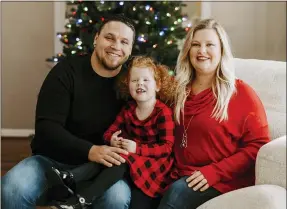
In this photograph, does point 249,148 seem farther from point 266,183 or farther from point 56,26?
point 56,26

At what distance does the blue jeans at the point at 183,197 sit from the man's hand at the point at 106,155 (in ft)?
0.77

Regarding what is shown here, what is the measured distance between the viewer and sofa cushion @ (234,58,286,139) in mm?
2018

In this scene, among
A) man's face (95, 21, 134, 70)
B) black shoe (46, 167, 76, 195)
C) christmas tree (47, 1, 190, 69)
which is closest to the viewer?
black shoe (46, 167, 76, 195)

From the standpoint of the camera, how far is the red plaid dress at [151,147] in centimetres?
188

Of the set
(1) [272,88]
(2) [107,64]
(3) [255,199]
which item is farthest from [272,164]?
(2) [107,64]

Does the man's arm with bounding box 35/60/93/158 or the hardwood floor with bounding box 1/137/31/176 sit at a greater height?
the man's arm with bounding box 35/60/93/158

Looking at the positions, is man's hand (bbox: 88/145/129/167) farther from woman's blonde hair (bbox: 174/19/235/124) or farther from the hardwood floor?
the hardwood floor

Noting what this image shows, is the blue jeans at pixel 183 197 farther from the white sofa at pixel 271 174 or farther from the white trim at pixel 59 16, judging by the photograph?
the white trim at pixel 59 16

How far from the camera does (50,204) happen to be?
1938 millimetres

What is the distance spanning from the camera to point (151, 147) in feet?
6.27

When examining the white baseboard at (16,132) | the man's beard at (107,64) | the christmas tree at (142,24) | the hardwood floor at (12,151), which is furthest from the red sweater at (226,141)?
the white baseboard at (16,132)

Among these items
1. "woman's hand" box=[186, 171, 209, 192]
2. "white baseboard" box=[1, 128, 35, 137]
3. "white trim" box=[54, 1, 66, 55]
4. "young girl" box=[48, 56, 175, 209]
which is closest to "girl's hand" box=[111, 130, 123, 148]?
"young girl" box=[48, 56, 175, 209]

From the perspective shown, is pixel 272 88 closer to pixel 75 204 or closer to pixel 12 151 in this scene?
pixel 75 204

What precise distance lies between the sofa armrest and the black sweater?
2.35 ft
